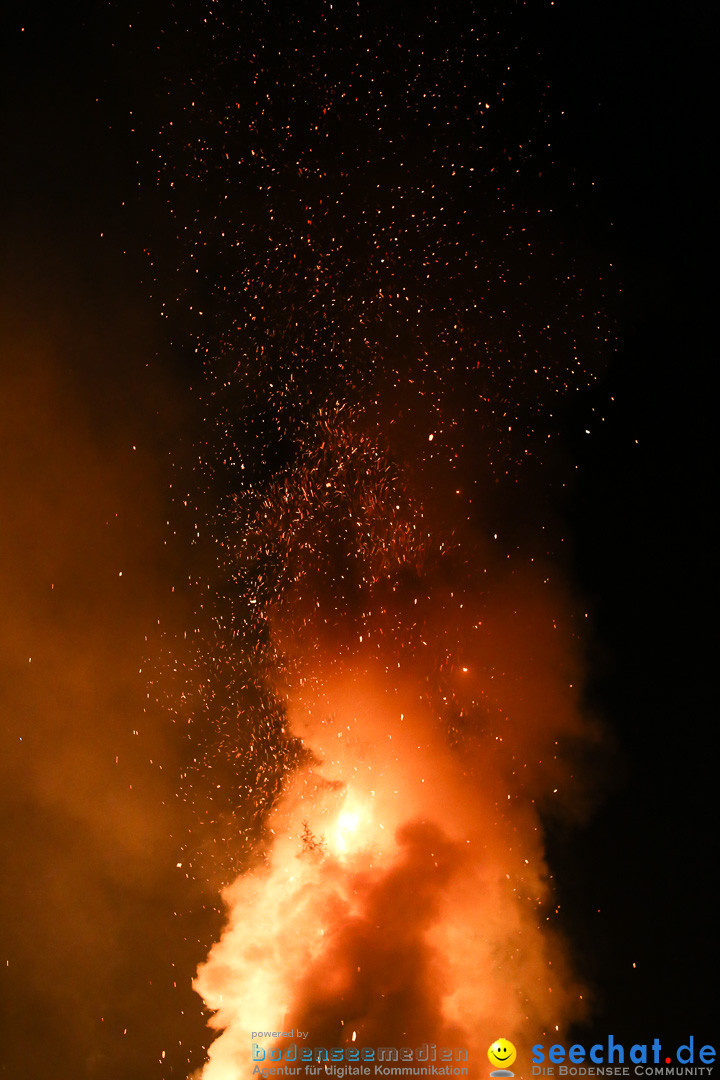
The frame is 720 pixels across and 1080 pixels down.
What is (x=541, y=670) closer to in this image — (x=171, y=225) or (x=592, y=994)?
(x=592, y=994)

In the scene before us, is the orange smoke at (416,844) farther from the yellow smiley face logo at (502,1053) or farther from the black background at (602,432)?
the black background at (602,432)

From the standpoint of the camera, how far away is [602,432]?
286 cm

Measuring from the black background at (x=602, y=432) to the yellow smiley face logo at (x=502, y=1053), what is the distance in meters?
0.35

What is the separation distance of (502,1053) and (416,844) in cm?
78

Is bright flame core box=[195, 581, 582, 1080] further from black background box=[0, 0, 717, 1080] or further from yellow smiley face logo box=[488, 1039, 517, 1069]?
black background box=[0, 0, 717, 1080]

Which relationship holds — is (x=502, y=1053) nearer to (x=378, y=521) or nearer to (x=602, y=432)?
(x=378, y=521)

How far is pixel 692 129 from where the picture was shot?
8.86 ft

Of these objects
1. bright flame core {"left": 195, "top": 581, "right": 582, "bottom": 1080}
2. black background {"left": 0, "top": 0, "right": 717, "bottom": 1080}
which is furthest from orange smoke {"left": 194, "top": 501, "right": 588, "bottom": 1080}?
black background {"left": 0, "top": 0, "right": 717, "bottom": 1080}

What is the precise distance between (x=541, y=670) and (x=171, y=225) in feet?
7.03

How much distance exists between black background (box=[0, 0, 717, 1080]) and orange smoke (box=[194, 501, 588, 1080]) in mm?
156

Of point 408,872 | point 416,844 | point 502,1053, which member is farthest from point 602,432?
point 502,1053

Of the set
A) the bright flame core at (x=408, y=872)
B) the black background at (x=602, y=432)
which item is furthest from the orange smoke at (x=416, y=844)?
the black background at (x=602, y=432)

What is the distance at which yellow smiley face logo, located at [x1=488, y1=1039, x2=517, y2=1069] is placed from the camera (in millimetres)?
2896

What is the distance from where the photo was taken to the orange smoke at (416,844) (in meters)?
2.94
